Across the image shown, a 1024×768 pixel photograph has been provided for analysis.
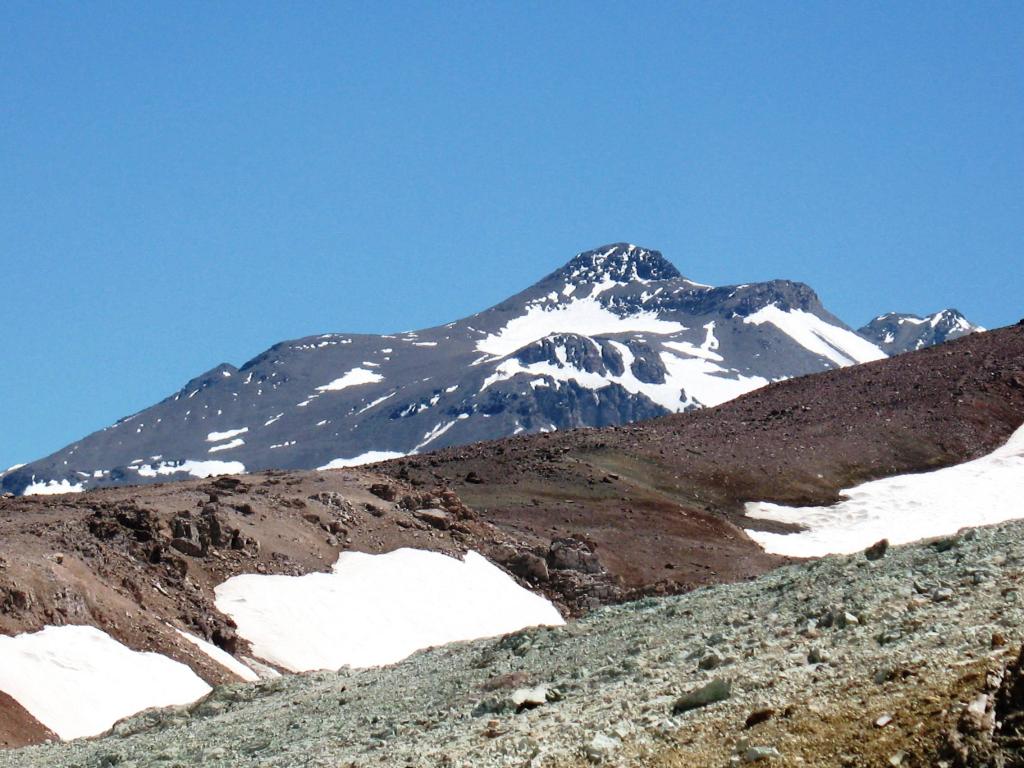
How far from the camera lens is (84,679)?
3941cm

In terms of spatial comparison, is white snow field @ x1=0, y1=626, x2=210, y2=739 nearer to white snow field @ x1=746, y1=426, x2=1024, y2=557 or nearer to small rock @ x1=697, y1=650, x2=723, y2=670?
small rock @ x1=697, y1=650, x2=723, y2=670

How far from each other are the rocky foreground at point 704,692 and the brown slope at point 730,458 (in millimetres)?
36839

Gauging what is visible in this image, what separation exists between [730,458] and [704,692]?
70.7 metres

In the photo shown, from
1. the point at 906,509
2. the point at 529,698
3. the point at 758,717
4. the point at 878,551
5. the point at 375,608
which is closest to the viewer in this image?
the point at 758,717

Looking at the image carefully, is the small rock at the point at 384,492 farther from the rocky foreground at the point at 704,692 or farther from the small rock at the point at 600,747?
the small rock at the point at 600,747

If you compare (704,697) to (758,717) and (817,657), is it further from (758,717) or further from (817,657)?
(817,657)

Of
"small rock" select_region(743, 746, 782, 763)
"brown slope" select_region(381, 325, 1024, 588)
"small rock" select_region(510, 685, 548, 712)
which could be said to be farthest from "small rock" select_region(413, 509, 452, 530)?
"small rock" select_region(743, 746, 782, 763)

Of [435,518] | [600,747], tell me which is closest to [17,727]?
[600,747]

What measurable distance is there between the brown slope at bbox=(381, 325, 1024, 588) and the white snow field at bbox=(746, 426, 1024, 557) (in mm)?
1472

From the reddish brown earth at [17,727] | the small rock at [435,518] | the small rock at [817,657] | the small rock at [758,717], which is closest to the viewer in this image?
the small rock at [758,717]

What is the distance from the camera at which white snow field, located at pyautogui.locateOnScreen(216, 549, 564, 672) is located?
49.8m

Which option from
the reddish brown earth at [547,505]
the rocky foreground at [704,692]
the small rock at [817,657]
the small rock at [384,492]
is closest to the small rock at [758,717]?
the rocky foreground at [704,692]

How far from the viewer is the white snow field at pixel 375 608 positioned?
49.8 metres

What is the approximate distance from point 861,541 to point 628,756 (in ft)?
201
